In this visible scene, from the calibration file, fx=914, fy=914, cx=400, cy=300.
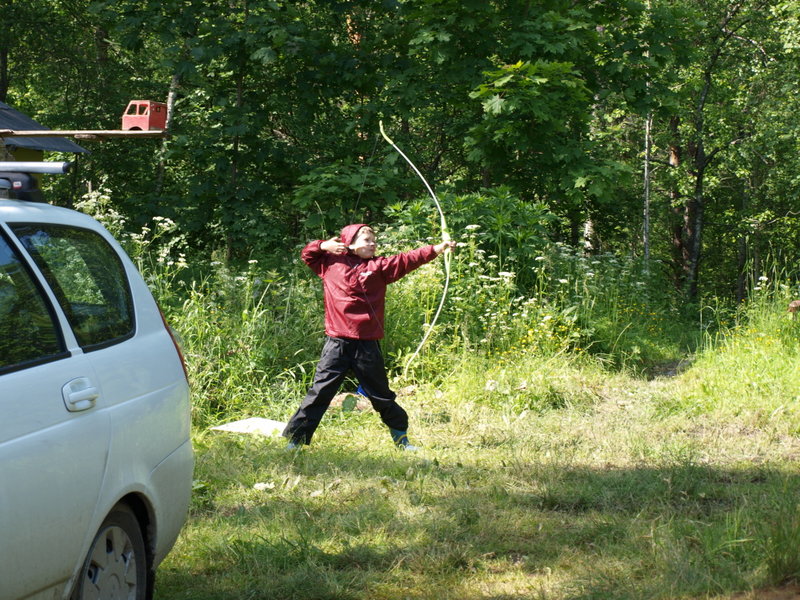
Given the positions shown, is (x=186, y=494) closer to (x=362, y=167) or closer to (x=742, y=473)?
(x=742, y=473)

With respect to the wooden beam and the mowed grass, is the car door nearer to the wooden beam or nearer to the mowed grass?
the wooden beam

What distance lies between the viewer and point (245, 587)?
423 centimetres

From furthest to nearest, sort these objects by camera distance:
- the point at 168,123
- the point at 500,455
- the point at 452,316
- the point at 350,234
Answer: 1. the point at 168,123
2. the point at 452,316
3. the point at 350,234
4. the point at 500,455

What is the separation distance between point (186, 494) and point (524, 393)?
4689 millimetres

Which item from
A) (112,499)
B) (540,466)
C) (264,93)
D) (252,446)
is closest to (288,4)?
(264,93)

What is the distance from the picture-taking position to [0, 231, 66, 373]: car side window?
110 inches

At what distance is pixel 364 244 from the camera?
6.78 m

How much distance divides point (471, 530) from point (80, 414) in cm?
265

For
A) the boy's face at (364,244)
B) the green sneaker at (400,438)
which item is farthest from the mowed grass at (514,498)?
the boy's face at (364,244)

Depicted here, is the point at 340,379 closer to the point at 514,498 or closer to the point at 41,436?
the point at 514,498

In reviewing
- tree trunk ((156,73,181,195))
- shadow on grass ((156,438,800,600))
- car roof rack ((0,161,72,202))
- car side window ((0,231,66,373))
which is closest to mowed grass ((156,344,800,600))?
shadow on grass ((156,438,800,600))

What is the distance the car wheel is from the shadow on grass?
0.78 metres

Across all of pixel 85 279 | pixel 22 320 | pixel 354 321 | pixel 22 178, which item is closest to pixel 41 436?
pixel 22 320

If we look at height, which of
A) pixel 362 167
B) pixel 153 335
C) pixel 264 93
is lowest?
pixel 153 335
